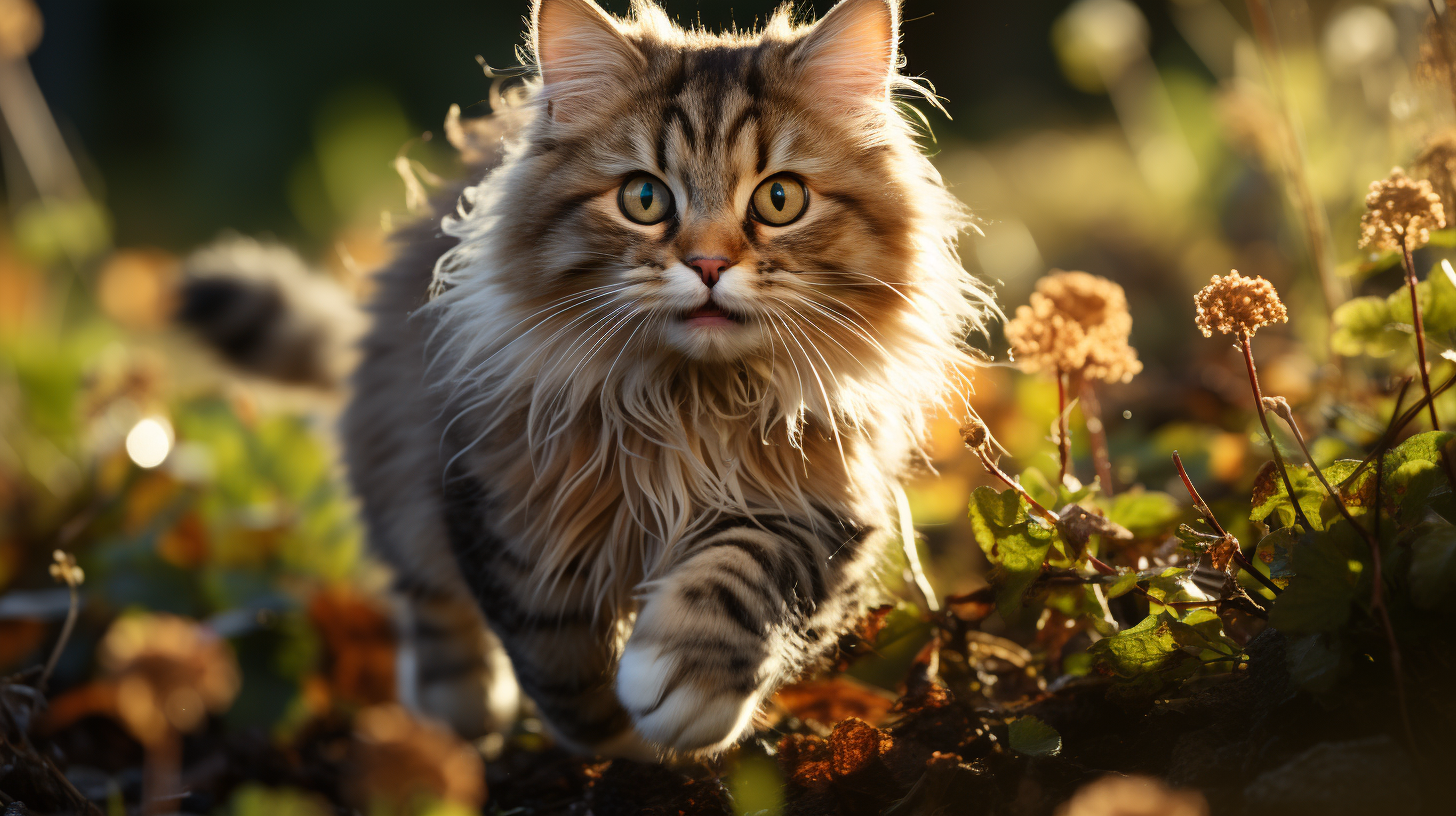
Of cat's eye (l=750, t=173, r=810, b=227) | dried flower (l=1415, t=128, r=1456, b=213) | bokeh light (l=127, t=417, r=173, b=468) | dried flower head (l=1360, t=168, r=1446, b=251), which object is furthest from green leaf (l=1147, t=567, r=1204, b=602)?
bokeh light (l=127, t=417, r=173, b=468)

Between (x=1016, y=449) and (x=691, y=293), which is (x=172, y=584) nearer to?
(x=691, y=293)

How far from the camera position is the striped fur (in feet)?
3.79

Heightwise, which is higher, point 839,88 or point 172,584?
point 839,88

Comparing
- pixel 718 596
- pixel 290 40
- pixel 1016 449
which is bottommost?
pixel 1016 449

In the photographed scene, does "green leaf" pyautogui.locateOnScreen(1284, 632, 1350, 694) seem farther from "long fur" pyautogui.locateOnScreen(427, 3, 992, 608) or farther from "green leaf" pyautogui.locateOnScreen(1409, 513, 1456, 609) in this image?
"long fur" pyautogui.locateOnScreen(427, 3, 992, 608)

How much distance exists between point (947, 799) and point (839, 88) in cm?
91

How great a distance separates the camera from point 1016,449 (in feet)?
6.28

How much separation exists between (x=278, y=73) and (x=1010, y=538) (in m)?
6.56

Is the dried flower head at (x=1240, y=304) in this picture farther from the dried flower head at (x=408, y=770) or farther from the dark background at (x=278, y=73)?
the dark background at (x=278, y=73)

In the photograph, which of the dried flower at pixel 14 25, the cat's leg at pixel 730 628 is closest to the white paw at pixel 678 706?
the cat's leg at pixel 730 628

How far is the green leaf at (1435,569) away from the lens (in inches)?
27.7

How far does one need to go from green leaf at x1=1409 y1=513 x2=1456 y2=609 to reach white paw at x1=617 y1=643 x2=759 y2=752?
616mm

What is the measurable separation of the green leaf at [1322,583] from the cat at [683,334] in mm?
489

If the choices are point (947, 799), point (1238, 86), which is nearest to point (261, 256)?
point (947, 799)
